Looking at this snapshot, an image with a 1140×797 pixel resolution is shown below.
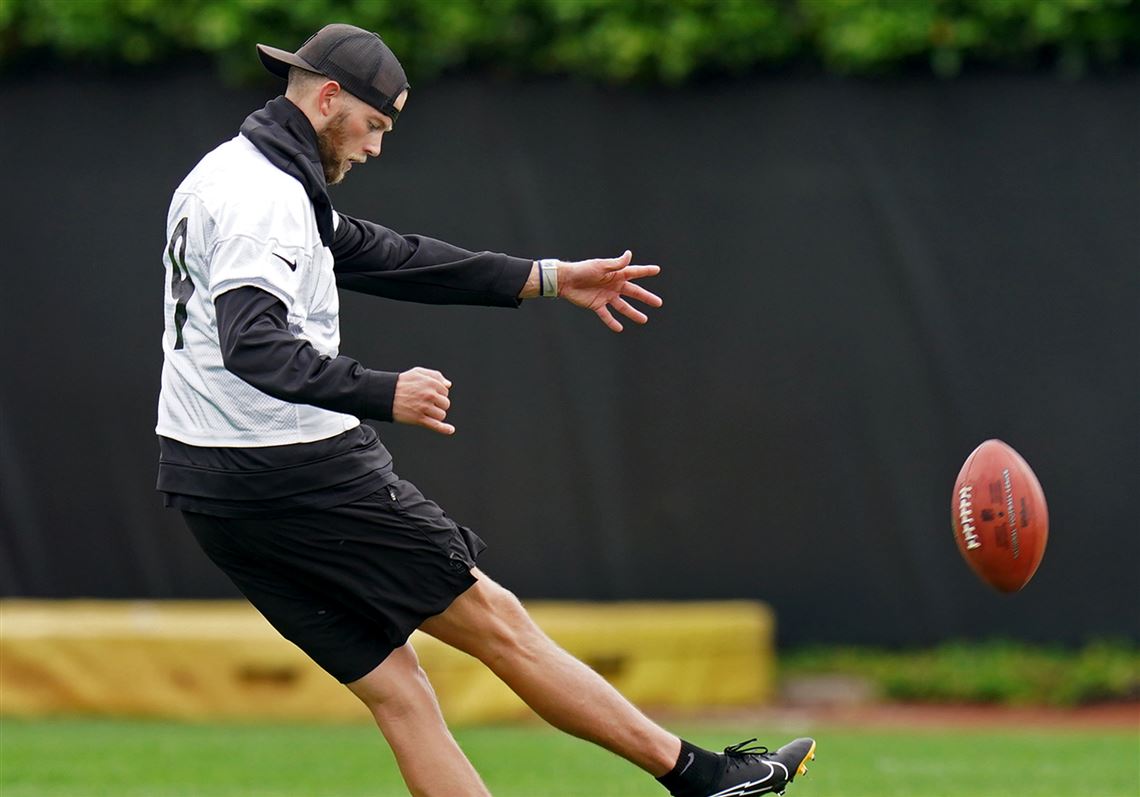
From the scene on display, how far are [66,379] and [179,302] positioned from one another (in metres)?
5.98

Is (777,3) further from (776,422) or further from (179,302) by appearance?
(179,302)

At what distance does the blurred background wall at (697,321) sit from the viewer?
9242 millimetres

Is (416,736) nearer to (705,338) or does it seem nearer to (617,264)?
(617,264)

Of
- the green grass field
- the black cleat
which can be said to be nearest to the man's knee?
the black cleat

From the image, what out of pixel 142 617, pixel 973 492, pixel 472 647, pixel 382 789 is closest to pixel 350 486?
pixel 472 647

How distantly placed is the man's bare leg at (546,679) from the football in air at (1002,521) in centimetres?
123

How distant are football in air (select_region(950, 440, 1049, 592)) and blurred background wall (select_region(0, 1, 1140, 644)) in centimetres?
423

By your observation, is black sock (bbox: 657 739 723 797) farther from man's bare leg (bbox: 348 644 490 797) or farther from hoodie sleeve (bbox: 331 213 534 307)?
hoodie sleeve (bbox: 331 213 534 307)

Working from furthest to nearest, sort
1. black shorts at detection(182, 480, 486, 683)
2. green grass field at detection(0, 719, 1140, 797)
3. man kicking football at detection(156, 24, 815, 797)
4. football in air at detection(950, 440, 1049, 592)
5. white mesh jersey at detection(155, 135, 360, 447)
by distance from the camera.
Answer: green grass field at detection(0, 719, 1140, 797) → football in air at detection(950, 440, 1049, 592) → black shorts at detection(182, 480, 486, 683) → man kicking football at detection(156, 24, 815, 797) → white mesh jersey at detection(155, 135, 360, 447)

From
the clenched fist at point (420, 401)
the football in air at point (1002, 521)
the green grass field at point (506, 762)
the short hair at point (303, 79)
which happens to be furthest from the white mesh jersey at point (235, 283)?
the green grass field at point (506, 762)

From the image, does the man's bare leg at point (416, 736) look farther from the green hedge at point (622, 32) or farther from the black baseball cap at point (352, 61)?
the green hedge at point (622, 32)

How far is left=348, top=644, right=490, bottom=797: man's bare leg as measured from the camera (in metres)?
4.41

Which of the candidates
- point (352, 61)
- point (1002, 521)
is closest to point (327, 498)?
point (352, 61)

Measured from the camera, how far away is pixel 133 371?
32.7ft
